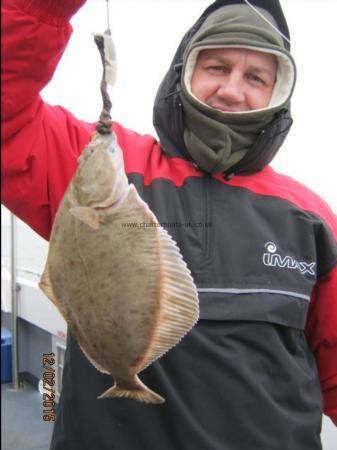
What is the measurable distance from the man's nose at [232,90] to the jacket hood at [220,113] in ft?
0.37

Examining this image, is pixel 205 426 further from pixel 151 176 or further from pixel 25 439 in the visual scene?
pixel 25 439

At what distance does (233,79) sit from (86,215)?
37.4 inches

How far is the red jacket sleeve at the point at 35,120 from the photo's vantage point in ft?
3.71

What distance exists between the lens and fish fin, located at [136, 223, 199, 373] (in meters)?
1.36

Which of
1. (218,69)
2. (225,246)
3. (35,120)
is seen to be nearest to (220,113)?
(218,69)

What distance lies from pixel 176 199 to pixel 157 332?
0.61m

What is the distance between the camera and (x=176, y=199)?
6.00ft

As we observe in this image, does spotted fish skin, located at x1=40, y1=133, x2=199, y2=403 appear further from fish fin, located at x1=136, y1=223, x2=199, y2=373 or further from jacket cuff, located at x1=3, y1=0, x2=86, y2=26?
jacket cuff, located at x1=3, y1=0, x2=86, y2=26

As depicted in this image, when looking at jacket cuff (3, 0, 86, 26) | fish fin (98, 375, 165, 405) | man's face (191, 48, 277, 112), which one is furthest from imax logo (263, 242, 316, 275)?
jacket cuff (3, 0, 86, 26)

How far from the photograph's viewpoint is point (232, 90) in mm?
1876

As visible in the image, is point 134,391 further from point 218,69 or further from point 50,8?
point 218,69

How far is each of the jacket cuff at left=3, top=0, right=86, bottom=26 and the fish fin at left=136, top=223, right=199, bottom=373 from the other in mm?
613

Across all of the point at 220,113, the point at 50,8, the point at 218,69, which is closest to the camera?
the point at 50,8

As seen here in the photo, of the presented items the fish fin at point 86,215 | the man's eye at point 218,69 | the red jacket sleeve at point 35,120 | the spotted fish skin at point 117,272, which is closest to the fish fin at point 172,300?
the spotted fish skin at point 117,272
